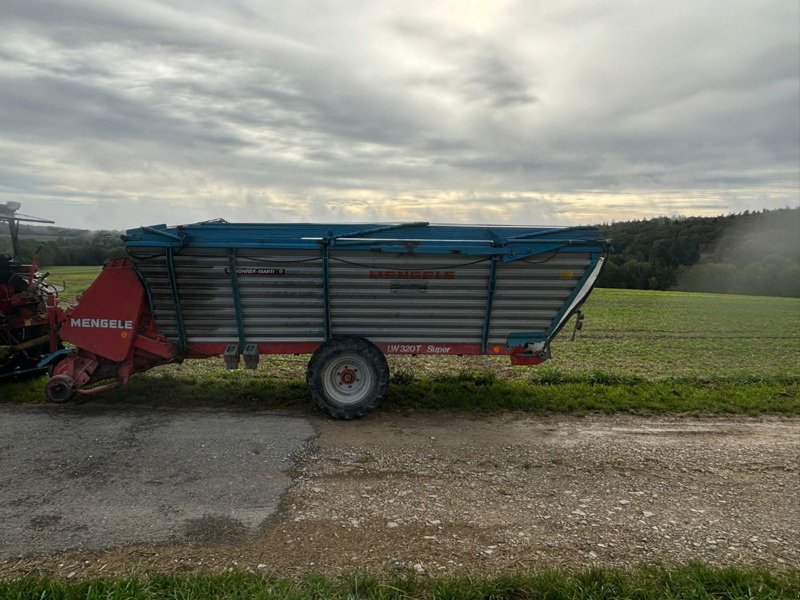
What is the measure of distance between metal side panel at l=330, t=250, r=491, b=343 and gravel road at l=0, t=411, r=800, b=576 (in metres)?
1.25

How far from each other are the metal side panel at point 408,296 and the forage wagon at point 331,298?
0.05 feet

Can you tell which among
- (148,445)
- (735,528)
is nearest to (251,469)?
(148,445)

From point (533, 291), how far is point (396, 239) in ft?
6.69

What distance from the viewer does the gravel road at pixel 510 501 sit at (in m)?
4.25

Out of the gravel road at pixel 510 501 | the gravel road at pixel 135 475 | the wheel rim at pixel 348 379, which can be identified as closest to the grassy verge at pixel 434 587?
the gravel road at pixel 510 501

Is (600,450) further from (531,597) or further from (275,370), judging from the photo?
(275,370)

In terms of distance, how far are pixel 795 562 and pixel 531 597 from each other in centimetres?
228

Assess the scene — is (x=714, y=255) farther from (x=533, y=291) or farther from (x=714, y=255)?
(x=533, y=291)

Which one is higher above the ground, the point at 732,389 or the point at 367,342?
the point at 367,342

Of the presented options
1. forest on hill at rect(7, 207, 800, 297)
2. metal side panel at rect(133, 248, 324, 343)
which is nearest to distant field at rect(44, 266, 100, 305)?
metal side panel at rect(133, 248, 324, 343)

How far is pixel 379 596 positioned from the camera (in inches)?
144

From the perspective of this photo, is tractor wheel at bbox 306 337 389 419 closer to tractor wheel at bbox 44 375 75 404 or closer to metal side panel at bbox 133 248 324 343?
metal side panel at bbox 133 248 324 343

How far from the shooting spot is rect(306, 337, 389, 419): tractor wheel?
7.43 metres

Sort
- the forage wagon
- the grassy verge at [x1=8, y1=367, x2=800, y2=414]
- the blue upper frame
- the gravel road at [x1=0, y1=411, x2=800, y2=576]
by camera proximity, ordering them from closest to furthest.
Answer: the gravel road at [x1=0, y1=411, x2=800, y2=576] → the blue upper frame → the forage wagon → the grassy verge at [x1=8, y1=367, x2=800, y2=414]
